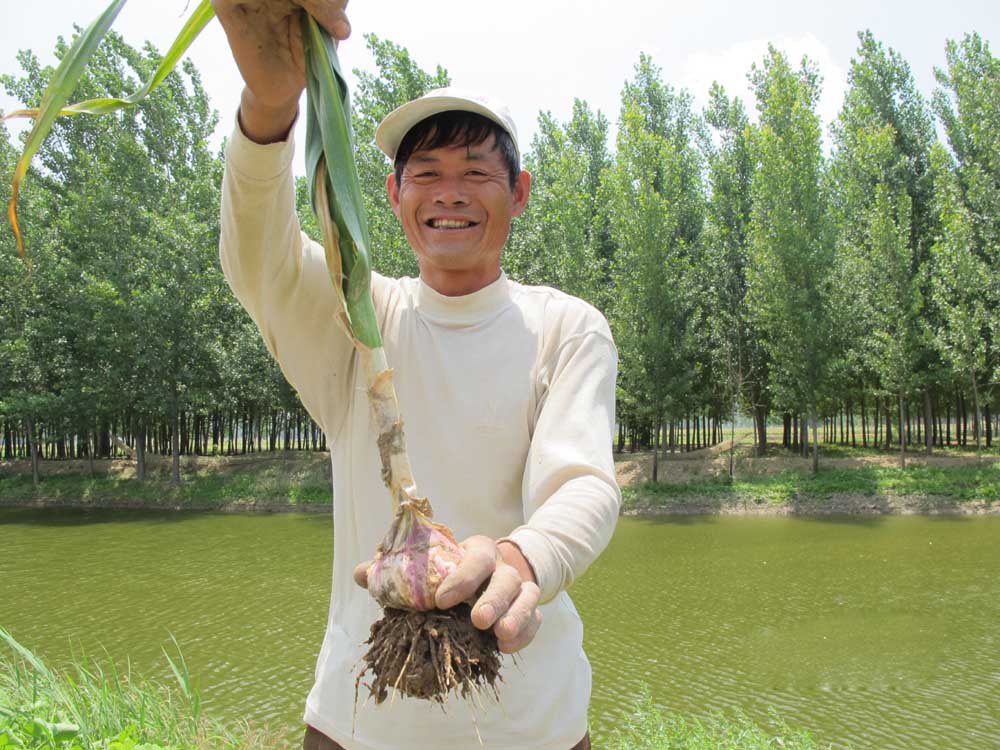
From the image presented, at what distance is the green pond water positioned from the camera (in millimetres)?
6145

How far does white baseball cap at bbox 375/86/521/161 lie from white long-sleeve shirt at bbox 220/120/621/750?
0.87 ft

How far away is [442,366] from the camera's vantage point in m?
1.39

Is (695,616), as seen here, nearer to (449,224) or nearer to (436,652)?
(449,224)

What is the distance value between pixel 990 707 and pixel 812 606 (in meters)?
2.74

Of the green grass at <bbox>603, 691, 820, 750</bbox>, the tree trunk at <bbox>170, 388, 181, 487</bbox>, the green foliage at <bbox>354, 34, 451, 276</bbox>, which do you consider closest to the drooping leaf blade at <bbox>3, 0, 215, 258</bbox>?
the green grass at <bbox>603, 691, 820, 750</bbox>

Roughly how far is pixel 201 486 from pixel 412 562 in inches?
772

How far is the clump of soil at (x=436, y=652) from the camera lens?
3.30 feet

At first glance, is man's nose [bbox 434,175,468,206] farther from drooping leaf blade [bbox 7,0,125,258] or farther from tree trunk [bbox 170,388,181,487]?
tree trunk [bbox 170,388,181,487]

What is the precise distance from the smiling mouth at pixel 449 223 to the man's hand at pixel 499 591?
0.65 metres

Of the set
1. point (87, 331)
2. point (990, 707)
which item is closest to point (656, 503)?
point (990, 707)

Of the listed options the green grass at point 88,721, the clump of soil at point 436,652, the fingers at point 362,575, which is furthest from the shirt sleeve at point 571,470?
the green grass at point 88,721

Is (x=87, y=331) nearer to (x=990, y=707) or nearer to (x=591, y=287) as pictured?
(x=591, y=287)

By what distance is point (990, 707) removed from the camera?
595 centimetres

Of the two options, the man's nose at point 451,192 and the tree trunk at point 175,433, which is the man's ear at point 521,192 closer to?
the man's nose at point 451,192
